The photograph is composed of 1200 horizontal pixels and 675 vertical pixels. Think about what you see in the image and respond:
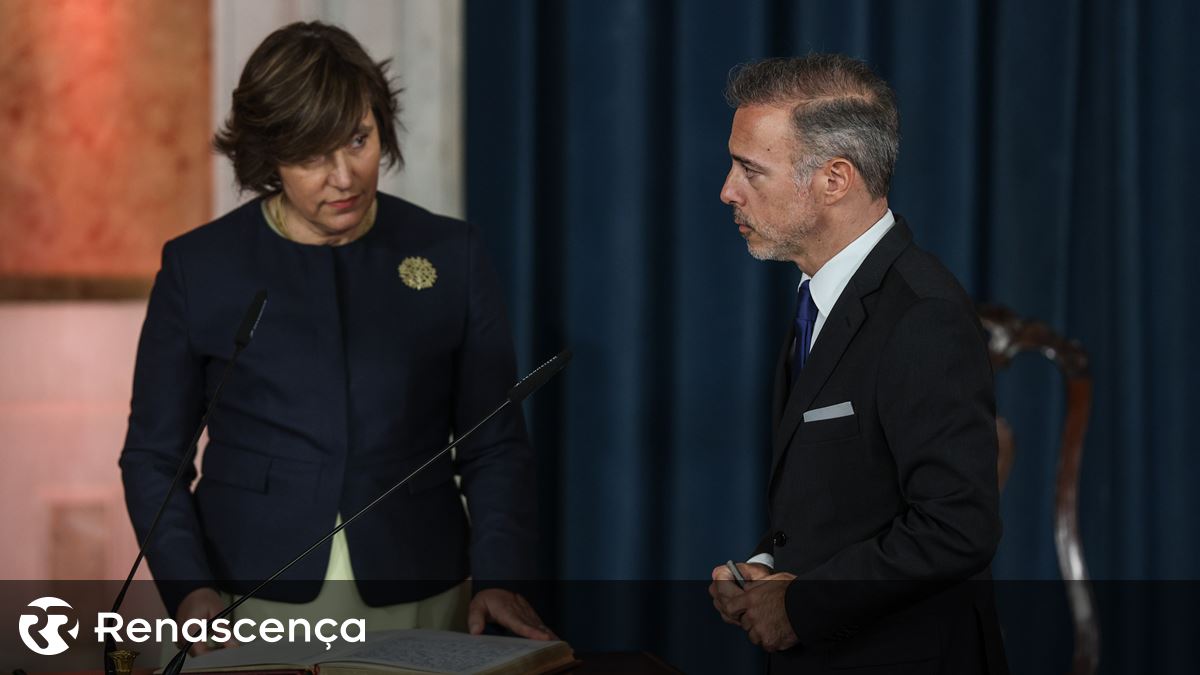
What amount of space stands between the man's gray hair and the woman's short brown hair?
0.61 metres

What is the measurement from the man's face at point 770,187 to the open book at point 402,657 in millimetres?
534

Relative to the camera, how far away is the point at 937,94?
2.85 meters

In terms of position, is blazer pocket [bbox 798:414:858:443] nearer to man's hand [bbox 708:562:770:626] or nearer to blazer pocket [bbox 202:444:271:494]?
man's hand [bbox 708:562:770:626]

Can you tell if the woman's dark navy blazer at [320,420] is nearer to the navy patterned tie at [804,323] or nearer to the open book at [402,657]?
the open book at [402,657]

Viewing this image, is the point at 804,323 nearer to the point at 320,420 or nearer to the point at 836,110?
the point at 836,110

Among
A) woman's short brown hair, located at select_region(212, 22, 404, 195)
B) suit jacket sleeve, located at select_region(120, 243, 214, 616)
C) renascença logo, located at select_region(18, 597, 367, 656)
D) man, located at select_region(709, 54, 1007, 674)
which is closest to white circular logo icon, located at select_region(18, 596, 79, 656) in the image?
renascença logo, located at select_region(18, 597, 367, 656)

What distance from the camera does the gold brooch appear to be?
6.77ft

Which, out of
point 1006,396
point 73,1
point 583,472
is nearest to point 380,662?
point 583,472

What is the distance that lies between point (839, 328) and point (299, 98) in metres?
0.83

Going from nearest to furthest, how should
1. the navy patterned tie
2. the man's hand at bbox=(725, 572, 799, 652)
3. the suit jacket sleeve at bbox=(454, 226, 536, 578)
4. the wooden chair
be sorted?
the man's hand at bbox=(725, 572, 799, 652) → the navy patterned tie → the suit jacket sleeve at bbox=(454, 226, 536, 578) → the wooden chair

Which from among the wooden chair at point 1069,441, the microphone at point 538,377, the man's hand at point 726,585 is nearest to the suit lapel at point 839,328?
the man's hand at point 726,585

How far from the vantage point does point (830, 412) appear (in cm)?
153

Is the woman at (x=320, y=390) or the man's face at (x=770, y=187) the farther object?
the woman at (x=320, y=390)

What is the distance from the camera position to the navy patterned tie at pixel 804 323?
1640 millimetres
